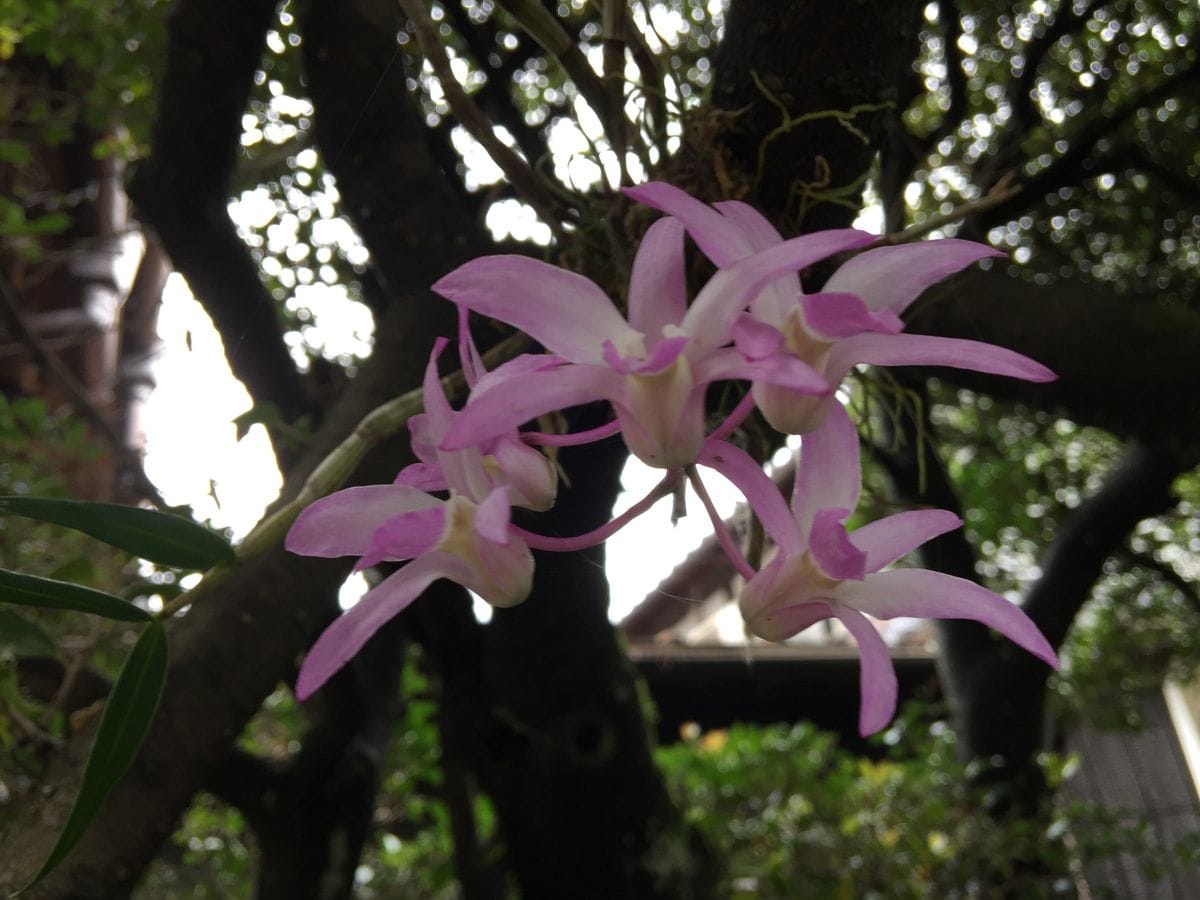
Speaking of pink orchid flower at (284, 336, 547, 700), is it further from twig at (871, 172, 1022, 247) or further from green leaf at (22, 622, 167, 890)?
twig at (871, 172, 1022, 247)

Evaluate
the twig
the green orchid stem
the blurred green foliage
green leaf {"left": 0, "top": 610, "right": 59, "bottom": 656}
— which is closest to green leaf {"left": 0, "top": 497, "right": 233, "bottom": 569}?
the green orchid stem

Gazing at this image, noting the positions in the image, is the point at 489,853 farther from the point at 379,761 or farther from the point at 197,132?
the point at 197,132

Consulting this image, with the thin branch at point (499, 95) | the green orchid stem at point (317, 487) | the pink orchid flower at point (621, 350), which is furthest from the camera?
the thin branch at point (499, 95)

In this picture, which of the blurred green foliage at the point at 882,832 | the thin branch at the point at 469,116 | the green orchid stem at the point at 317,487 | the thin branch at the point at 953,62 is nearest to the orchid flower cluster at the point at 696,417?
the green orchid stem at the point at 317,487

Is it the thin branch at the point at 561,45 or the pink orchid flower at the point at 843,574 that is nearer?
the pink orchid flower at the point at 843,574

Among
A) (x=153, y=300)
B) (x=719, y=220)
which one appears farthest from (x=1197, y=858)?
(x=153, y=300)

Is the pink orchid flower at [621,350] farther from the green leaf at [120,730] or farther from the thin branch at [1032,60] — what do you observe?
the thin branch at [1032,60]
